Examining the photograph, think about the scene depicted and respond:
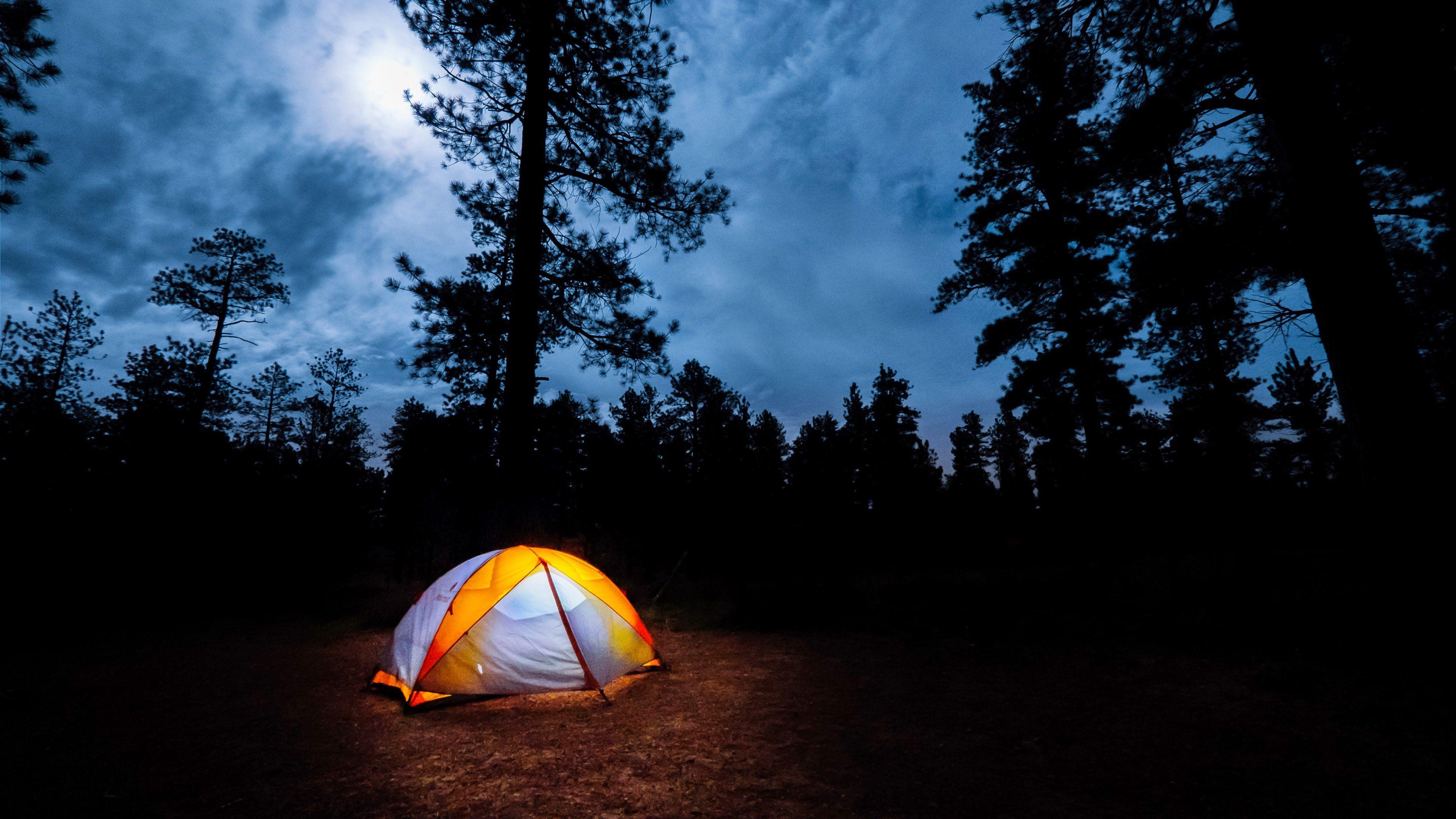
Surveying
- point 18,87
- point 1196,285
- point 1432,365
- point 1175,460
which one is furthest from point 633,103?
point 1175,460

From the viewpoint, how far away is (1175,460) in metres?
31.2

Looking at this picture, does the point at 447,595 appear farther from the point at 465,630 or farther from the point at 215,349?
the point at 215,349

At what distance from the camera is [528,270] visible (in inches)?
373

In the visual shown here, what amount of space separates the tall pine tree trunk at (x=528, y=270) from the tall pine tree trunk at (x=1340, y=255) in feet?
34.3

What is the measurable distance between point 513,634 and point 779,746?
3.36 meters

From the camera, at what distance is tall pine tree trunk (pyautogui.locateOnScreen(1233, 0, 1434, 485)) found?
5.33 meters

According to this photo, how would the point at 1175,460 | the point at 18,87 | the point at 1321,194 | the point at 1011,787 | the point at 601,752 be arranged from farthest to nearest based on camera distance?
the point at 1175,460, the point at 18,87, the point at 1321,194, the point at 601,752, the point at 1011,787

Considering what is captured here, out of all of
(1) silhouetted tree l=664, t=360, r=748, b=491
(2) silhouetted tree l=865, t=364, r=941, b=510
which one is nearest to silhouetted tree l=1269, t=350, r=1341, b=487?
(2) silhouetted tree l=865, t=364, r=941, b=510

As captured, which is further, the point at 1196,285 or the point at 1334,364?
the point at 1196,285

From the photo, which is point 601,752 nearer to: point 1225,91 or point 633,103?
point 1225,91

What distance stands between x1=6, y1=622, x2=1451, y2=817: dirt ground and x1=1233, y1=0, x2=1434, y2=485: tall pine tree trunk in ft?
8.81

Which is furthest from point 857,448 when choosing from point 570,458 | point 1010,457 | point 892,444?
point 1010,457

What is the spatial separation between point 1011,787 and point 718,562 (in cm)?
2101

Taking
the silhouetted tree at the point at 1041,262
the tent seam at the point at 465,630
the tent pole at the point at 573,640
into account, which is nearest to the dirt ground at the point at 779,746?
the tent pole at the point at 573,640
